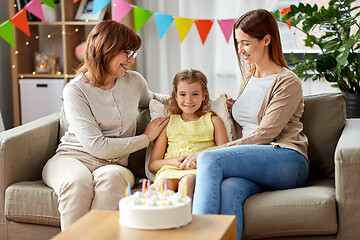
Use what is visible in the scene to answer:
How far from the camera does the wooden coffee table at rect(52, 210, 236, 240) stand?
164cm

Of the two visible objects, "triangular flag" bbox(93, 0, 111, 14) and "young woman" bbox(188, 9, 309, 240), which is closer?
"young woman" bbox(188, 9, 309, 240)

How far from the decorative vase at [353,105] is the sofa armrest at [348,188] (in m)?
1.09

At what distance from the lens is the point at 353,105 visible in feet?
10.6

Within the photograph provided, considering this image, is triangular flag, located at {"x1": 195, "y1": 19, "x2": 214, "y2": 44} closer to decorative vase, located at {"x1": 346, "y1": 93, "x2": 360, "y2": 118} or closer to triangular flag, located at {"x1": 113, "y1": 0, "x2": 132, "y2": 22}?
triangular flag, located at {"x1": 113, "y1": 0, "x2": 132, "y2": 22}

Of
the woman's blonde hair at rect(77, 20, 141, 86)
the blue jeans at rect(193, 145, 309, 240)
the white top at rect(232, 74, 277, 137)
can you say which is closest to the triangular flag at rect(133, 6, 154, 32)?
the woman's blonde hair at rect(77, 20, 141, 86)

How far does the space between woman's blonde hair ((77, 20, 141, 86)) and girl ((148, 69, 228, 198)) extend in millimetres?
291

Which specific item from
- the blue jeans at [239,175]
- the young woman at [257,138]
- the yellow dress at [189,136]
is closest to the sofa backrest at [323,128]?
the young woman at [257,138]

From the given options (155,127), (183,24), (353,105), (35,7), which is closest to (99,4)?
(35,7)

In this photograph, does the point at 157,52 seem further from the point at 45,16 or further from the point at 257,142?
the point at 257,142

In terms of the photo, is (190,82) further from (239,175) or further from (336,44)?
(336,44)

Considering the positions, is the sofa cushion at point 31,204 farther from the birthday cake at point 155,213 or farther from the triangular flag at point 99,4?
the triangular flag at point 99,4

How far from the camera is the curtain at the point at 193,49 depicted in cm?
404

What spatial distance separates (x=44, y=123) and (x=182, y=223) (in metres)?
1.30

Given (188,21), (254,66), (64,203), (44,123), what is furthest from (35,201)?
(188,21)
